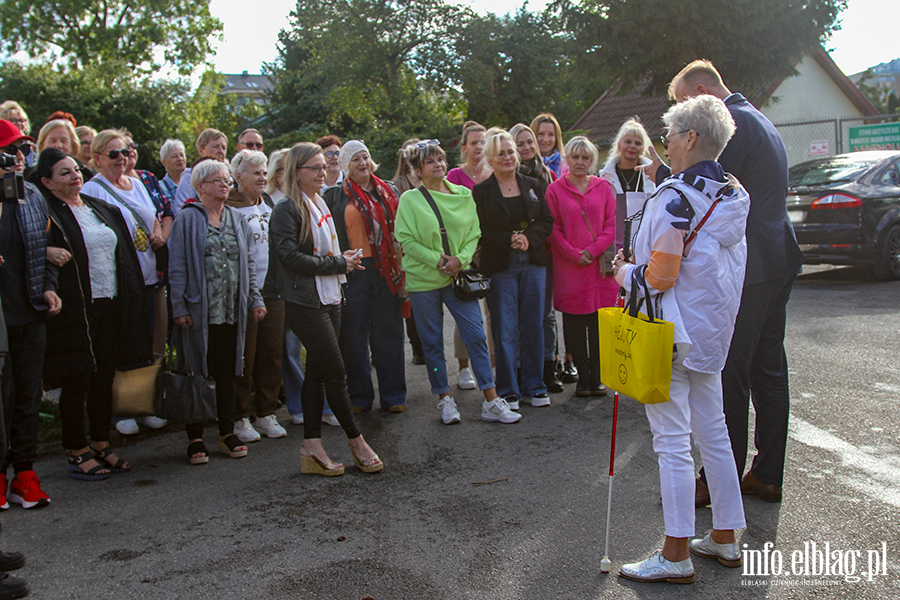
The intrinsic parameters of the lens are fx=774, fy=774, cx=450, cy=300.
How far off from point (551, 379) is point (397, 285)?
1653 millimetres

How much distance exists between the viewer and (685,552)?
333 cm

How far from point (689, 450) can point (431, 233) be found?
3197mm

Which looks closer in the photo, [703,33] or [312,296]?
[312,296]

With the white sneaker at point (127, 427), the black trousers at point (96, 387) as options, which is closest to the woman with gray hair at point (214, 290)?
the black trousers at point (96, 387)

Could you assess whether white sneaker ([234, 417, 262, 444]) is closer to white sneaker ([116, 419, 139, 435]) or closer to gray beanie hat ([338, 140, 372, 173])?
white sneaker ([116, 419, 139, 435])

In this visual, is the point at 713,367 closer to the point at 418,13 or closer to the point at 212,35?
the point at 418,13

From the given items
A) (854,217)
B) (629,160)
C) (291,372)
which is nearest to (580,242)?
(629,160)

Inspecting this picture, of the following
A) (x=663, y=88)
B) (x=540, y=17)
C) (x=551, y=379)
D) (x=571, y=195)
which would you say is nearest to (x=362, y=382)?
(x=551, y=379)

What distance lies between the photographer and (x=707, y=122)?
3.32m

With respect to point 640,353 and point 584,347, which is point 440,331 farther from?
point 640,353

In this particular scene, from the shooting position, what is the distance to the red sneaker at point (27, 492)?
15.1 ft

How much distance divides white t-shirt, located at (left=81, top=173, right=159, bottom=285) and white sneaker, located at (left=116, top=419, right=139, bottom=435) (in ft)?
3.79

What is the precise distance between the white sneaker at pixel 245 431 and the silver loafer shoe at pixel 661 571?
3372 mm

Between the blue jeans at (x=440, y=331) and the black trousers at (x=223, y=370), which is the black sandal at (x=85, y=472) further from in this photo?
the blue jeans at (x=440, y=331)
